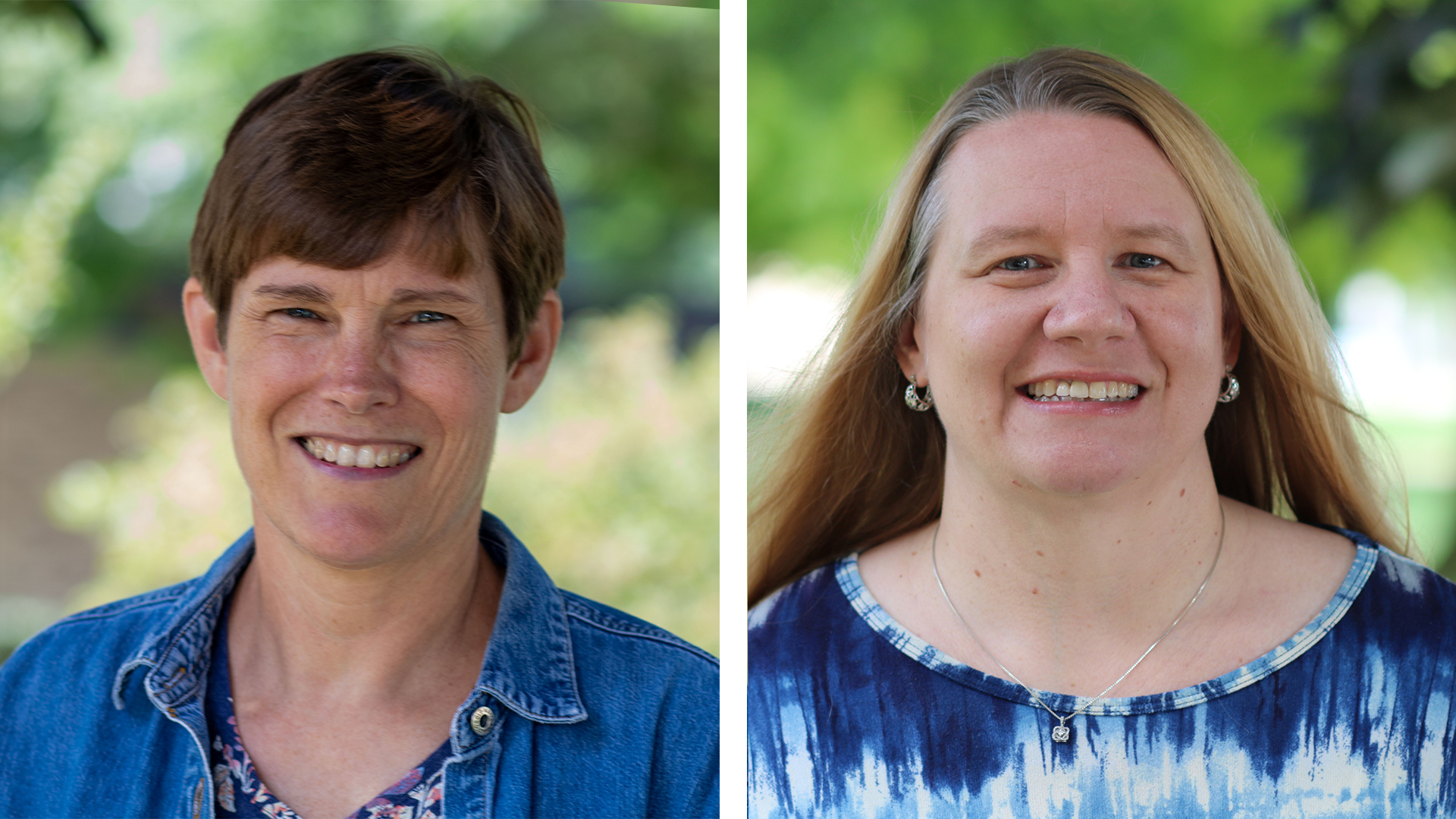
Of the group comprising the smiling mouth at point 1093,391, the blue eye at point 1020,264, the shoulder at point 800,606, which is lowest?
the shoulder at point 800,606

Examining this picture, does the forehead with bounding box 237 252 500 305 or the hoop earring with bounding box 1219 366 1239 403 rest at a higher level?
the forehead with bounding box 237 252 500 305

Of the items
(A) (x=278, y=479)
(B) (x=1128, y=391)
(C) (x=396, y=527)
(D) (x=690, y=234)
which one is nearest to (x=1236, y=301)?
(B) (x=1128, y=391)

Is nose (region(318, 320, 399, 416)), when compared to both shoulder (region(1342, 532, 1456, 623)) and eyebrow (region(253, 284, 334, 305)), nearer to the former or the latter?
eyebrow (region(253, 284, 334, 305))

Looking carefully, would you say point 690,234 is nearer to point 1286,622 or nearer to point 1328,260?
point 1328,260

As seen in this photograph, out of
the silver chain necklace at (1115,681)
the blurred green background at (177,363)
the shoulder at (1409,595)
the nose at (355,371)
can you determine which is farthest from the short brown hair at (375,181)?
the blurred green background at (177,363)

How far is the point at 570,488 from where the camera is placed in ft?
12.8

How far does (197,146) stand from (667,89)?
2.12m

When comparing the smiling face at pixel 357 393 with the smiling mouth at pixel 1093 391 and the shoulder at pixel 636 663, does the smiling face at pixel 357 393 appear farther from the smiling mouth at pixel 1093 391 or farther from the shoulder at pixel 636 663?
the smiling mouth at pixel 1093 391

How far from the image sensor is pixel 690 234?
17.2 ft

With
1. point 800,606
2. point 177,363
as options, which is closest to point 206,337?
point 800,606

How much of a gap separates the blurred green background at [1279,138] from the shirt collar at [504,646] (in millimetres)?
502

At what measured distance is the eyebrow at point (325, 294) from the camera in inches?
68.5

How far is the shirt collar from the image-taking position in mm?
1821

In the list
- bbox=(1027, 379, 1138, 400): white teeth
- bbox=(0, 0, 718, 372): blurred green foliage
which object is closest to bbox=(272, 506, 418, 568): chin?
bbox=(1027, 379, 1138, 400): white teeth
